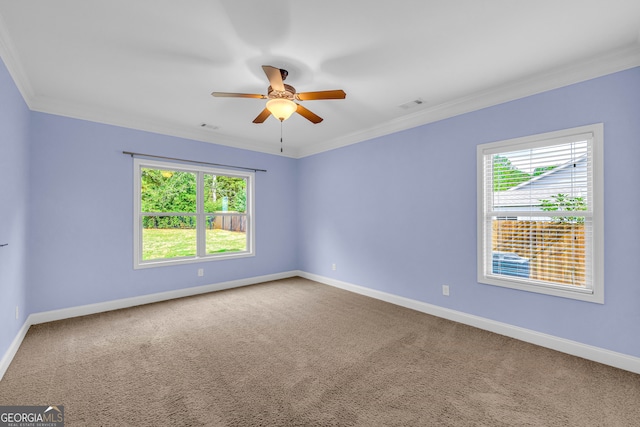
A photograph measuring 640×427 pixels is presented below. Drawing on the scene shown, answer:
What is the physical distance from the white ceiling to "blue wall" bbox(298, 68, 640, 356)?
10.1 inches

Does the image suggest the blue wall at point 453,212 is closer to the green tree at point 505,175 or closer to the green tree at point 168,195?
the green tree at point 505,175

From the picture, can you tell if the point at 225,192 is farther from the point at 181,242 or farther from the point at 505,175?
the point at 505,175

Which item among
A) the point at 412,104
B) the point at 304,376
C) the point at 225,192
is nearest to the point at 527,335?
the point at 304,376

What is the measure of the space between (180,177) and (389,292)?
3.69 meters

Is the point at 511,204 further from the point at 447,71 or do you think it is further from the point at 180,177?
the point at 180,177

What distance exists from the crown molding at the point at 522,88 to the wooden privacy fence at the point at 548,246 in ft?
4.39

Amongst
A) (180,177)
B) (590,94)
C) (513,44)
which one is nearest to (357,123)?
(513,44)

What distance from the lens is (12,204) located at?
2627 mm

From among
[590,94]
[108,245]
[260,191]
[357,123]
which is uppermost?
[357,123]

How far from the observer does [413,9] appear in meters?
1.89

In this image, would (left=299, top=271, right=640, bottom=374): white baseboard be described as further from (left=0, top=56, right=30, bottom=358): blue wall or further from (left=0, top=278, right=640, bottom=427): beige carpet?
(left=0, top=56, right=30, bottom=358): blue wall

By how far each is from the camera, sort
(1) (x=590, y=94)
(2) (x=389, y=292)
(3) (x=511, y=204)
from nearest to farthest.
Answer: (1) (x=590, y=94) → (3) (x=511, y=204) → (2) (x=389, y=292)

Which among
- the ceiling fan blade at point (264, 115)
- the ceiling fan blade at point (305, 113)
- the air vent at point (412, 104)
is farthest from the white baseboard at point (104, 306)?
the air vent at point (412, 104)

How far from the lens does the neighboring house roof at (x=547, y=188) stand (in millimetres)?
2627
